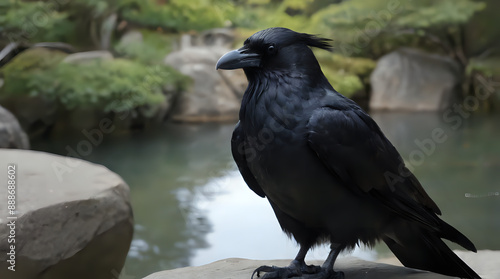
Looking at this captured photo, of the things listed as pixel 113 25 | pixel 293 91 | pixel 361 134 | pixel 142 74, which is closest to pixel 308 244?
pixel 361 134

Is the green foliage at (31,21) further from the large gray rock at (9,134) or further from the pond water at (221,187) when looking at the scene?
the large gray rock at (9,134)

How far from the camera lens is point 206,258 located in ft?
10.4

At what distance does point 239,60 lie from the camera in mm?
1717

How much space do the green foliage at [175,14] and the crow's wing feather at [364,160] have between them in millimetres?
6259

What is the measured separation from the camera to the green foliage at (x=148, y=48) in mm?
7043

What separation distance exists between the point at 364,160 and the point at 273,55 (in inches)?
18.2

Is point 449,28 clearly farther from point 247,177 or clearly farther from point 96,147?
point 247,177

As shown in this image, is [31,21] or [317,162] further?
[31,21]

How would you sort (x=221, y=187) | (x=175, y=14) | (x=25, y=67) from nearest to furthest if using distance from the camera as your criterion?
(x=221, y=187)
(x=25, y=67)
(x=175, y=14)

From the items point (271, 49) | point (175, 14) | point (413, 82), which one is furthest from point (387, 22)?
point (271, 49)

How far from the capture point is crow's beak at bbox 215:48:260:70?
67.3 inches

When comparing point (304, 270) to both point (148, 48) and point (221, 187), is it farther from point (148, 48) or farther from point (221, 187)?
point (148, 48)

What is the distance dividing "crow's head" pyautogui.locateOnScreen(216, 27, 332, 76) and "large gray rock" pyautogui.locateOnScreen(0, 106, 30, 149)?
3027 mm

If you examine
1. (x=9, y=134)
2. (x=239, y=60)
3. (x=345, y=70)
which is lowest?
(x=9, y=134)
